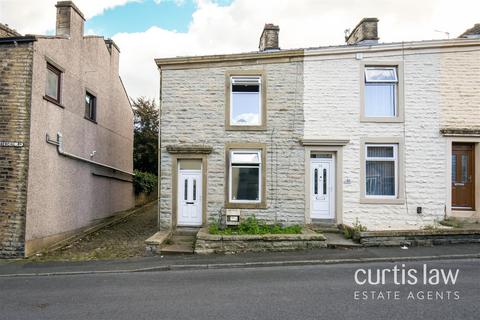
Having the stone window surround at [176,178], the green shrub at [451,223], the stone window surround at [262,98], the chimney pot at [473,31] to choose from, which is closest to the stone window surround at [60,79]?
the stone window surround at [176,178]

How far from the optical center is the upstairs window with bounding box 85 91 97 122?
48.0ft

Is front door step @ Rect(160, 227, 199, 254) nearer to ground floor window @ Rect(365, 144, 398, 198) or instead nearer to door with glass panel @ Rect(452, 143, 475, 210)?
ground floor window @ Rect(365, 144, 398, 198)

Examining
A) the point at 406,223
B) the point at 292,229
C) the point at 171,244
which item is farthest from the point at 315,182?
the point at 171,244

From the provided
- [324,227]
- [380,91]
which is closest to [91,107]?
[324,227]

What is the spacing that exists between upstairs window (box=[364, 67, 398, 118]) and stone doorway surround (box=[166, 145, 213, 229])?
6016 mm

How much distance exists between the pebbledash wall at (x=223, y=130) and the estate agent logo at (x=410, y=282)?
16.0ft

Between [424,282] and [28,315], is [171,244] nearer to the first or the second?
[28,315]

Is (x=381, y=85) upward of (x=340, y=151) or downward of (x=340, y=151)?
Result: upward

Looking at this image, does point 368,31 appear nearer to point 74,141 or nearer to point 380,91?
point 380,91

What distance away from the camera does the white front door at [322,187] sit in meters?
12.5

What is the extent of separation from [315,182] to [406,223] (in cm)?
336

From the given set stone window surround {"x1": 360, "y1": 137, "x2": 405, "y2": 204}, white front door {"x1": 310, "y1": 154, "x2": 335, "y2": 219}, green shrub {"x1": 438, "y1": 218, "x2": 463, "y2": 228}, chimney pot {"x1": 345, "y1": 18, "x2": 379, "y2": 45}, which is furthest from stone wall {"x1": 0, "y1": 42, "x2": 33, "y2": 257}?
green shrub {"x1": 438, "y1": 218, "x2": 463, "y2": 228}

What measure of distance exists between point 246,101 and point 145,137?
47.3ft

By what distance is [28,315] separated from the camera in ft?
17.8
